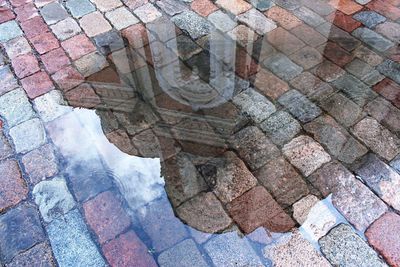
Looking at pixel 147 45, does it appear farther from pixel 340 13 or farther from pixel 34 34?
pixel 340 13

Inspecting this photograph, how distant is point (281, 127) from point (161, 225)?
4.23 feet

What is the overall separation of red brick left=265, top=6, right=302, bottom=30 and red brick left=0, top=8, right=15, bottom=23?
2.96 metres

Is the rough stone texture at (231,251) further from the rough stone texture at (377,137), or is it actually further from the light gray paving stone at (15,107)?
the light gray paving stone at (15,107)

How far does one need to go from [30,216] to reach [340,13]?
3.68m

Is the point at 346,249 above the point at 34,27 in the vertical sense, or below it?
below

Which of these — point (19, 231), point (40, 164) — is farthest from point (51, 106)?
point (19, 231)

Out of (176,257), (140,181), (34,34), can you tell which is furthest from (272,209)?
(34,34)

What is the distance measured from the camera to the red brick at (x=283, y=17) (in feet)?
12.8

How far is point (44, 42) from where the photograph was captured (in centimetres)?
390

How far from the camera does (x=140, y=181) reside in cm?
279

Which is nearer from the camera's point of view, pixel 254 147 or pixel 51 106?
pixel 254 147

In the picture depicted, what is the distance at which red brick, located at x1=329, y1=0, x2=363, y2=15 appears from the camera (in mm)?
4045

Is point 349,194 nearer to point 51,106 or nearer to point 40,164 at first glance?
point 40,164

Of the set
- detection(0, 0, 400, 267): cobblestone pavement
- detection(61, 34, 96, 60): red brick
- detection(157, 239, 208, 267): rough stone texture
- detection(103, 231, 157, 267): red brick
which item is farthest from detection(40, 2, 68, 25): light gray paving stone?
detection(157, 239, 208, 267): rough stone texture
